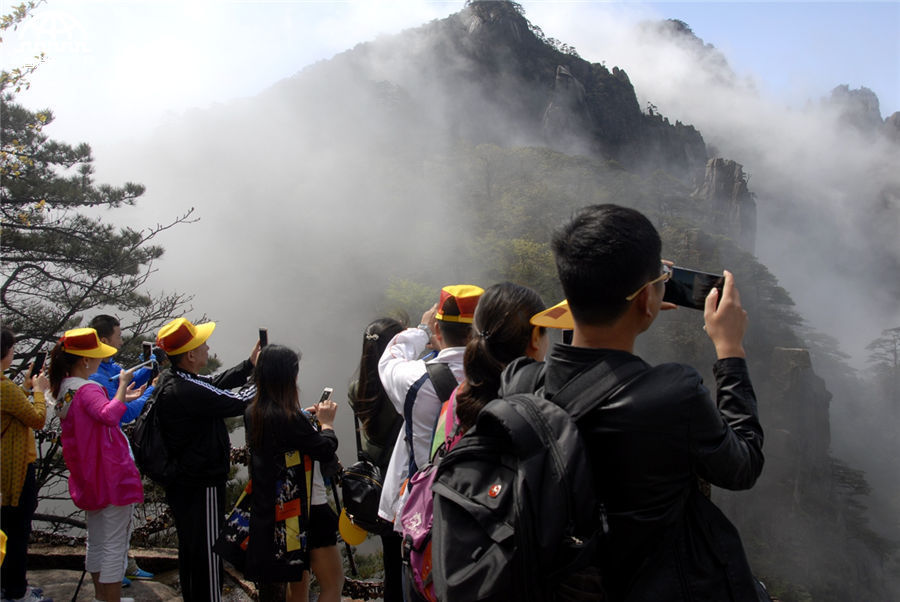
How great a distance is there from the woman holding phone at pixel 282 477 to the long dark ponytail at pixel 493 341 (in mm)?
1317

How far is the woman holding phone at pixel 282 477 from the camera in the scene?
2744 millimetres

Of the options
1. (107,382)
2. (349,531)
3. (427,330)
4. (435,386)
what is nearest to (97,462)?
(107,382)

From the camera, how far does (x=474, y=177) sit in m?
41.2

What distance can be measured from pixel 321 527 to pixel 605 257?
2.30 meters

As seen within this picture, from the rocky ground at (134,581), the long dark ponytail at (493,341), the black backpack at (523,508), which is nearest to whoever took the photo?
the black backpack at (523,508)

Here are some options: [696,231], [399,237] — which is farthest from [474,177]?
[696,231]

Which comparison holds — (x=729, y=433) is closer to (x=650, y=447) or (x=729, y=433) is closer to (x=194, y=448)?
(x=650, y=447)

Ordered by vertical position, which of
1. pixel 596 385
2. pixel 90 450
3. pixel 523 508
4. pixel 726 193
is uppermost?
pixel 726 193

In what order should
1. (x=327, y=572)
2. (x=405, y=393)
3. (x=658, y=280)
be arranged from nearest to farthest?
(x=658, y=280) < (x=405, y=393) < (x=327, y=572)

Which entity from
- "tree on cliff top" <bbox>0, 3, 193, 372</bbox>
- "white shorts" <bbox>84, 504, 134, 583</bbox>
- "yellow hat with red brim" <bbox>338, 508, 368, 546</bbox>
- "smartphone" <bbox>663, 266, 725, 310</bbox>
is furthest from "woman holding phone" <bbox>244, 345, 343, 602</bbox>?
"tree on cliff top" <bbox>0, 3, 193, 372</bbox>

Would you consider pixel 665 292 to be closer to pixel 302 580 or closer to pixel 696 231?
pixel 302 580

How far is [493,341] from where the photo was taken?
1725 mm

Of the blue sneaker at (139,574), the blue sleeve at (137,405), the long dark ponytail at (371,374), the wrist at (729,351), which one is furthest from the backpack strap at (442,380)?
the blue sneaker at (139,574)

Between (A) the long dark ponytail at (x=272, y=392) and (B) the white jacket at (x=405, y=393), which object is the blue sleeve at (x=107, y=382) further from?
(B) the white jacket at (x=405, y=393)
